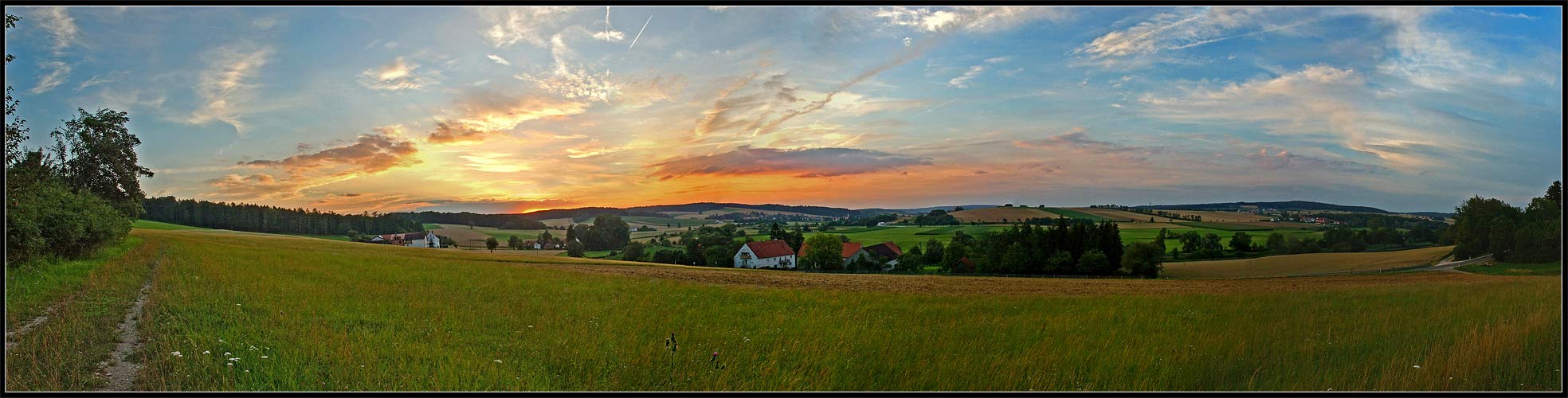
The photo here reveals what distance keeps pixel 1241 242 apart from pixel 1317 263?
1285mm

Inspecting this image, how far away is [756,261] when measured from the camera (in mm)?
40125

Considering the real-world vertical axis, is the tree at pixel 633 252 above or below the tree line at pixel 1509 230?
below

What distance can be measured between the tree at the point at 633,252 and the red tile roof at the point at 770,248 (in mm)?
7088

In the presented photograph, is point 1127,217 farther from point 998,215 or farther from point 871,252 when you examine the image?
point 871,252

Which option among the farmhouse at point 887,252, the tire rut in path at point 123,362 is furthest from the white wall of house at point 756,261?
the tire rut in path at point 123,362

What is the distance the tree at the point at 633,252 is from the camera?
3691cm

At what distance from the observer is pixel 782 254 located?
39562mm

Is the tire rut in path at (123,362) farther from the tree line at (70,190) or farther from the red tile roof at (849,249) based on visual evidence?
the red tile roof at (849,249)

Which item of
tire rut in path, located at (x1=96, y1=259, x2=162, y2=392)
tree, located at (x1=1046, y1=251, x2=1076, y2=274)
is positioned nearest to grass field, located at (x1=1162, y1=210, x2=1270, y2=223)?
tree, located at (x1=1046, y1=251, x2=1076, y2=274)

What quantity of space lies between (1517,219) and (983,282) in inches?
550

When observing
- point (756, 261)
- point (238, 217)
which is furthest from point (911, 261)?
point (238, 217)

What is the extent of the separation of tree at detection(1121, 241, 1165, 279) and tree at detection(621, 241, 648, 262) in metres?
26.6

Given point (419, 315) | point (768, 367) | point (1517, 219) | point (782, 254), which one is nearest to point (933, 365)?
point (768, 367)

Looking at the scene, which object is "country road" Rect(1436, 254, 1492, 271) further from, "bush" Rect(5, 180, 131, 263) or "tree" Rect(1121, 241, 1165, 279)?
"bush" Rect(5, 180, 131, 263)
